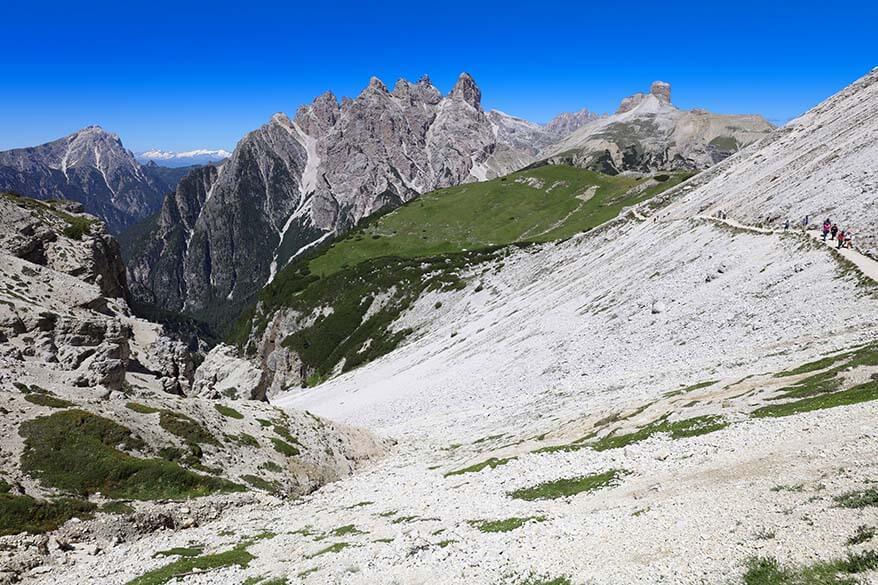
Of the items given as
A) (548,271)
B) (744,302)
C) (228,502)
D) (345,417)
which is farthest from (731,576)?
(548,271)

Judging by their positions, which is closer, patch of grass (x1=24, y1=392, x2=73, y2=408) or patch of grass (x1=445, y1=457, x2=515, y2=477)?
patch of grass (x1=445, y1=457, x2=515, y2=477)

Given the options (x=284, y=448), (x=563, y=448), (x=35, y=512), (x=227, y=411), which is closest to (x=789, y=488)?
(x=563, y=448)

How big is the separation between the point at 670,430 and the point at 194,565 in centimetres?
2415

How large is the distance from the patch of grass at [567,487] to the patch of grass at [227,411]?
29.2 metres

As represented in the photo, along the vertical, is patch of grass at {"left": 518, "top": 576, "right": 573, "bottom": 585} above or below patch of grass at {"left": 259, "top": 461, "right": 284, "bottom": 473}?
above

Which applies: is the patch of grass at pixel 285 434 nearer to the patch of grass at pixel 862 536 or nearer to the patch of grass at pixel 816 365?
the patch of grass at pixel 816 365

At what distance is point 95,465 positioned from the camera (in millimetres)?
32875

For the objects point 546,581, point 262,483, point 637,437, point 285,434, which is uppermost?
point 546,581

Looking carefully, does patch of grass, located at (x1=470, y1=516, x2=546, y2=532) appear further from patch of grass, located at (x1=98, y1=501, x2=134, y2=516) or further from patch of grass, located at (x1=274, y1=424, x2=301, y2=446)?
patch of grass, located at (x1=274, y1=424, x2=301, y2=446)

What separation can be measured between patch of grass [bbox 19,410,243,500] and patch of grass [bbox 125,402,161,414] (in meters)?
3.66

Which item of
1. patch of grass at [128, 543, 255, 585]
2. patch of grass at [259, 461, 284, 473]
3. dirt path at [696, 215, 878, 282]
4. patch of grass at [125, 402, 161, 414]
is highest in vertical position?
dirt path at [696, 215, 878, 282]

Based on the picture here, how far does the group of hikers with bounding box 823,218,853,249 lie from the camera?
47.7 meters

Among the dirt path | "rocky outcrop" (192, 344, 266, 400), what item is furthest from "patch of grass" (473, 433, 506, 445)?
"rocky outcrop" (192, 344, 266, 400)

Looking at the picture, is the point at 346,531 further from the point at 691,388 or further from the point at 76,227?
the point at 76,227
